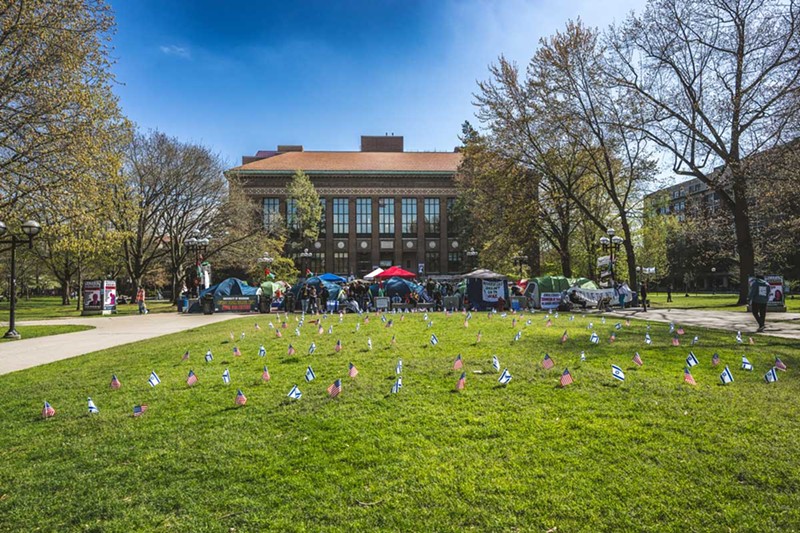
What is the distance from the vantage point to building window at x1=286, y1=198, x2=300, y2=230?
198ft

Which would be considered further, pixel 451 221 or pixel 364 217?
pixel 451 221


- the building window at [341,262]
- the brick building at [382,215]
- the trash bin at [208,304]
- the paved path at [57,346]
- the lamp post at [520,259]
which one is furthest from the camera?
the building window at [341,262]

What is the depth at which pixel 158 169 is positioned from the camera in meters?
37.7

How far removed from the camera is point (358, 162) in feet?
223

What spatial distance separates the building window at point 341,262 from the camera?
6588 cm

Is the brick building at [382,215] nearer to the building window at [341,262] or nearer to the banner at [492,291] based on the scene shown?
the building window at [341,262]

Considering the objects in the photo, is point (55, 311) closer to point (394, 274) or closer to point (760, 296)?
point (394, 274)

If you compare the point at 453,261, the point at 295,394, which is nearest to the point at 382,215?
the point at 453,261

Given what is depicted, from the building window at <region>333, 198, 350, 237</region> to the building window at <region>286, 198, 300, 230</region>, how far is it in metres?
6.17

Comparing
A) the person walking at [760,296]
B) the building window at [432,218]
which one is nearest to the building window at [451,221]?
the building window at [432,218]

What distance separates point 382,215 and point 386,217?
0.64 metres

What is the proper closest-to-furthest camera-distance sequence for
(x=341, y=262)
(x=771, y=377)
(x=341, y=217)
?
(x=771, y=377) < (x=341, y=262) < (x=341, y=217)

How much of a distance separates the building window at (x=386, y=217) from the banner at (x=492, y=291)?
4018 centimetres

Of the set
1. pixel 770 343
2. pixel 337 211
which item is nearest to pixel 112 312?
pixel 770 343
